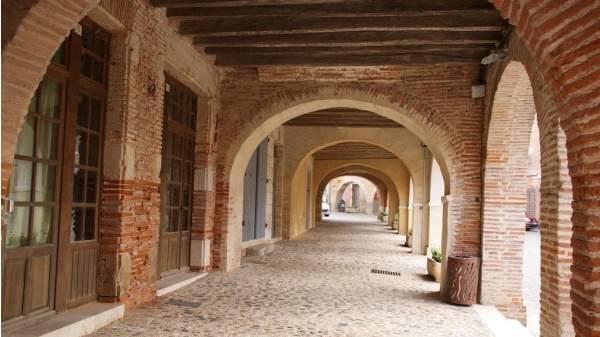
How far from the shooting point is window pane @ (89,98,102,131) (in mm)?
5289

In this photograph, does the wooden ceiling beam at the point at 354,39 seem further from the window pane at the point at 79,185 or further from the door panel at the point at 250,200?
the door panel at the point at 250,200

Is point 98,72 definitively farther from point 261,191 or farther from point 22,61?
point 261,191

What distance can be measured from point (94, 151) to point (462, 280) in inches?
197

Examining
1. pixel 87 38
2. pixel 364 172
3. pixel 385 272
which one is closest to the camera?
pixel 87 38

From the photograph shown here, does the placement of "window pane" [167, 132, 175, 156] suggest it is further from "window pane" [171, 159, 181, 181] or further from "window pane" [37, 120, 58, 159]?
"window pane" [37, 120, 58, 159]

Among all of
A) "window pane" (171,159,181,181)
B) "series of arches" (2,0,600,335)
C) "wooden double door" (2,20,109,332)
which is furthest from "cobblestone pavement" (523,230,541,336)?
"wooden double door" (2,20,109,332)

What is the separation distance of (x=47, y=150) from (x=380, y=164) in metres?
17.5

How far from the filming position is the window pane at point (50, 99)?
4.46 meters

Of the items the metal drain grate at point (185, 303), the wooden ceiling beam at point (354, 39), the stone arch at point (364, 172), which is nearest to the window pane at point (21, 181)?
the metal drain grate at point (185, 303)

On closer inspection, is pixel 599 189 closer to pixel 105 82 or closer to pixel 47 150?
pixel 47 150

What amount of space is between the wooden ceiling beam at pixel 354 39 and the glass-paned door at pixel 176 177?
1042 millimetres

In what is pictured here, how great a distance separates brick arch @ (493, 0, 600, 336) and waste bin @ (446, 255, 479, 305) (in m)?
4.26

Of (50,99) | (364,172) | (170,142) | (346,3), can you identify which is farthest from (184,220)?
(364,172)

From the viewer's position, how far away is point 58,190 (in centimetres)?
464
